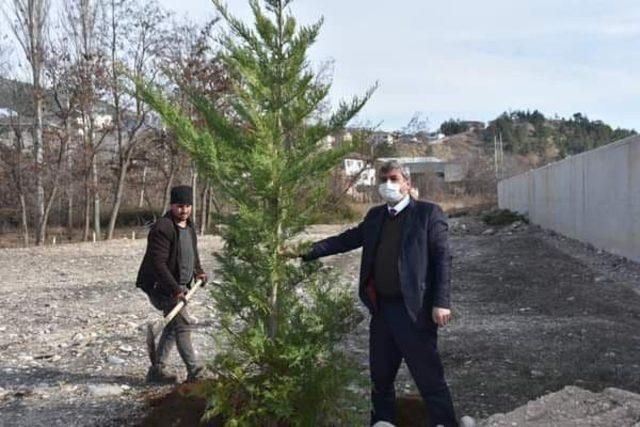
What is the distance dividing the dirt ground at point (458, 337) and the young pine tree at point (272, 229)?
0.52 m

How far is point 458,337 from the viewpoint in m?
8.50

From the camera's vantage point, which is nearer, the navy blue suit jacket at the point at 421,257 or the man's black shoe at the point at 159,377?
the navy blue suit jacket at the point at 421,257

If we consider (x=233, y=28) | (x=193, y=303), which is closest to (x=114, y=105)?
(x=193, y=303)

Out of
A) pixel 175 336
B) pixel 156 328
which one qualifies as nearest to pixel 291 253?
pixel 175 336

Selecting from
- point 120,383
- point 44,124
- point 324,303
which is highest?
point 44,124

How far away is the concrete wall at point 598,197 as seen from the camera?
1489 centimetres

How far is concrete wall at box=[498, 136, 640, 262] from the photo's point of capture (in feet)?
48.9

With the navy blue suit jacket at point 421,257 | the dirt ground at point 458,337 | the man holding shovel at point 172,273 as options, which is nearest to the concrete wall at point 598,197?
the dirt ground at point 458,337

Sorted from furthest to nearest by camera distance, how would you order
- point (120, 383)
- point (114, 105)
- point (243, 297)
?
point (114, 105)
point (120, 383)
point (243, 297)

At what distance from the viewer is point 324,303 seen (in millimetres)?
4629

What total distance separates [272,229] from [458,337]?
460cm

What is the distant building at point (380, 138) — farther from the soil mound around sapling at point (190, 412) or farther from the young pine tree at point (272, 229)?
A: the soil mound around sapling at point (190, 412)

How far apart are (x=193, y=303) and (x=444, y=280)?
771 cm

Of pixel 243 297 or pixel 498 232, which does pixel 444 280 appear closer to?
pixel 243 297
